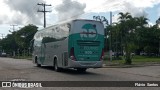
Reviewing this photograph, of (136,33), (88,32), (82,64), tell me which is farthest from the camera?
(136,33)

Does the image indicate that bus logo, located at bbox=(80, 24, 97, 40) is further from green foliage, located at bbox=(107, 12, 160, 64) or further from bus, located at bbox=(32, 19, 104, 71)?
green foliage, located at bbox=(107, 12, 160, 64)

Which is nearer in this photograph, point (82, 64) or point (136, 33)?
point (82, 64)

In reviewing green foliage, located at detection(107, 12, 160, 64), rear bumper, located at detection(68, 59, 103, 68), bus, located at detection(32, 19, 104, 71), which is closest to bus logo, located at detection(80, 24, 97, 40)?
bus, located at detection(32, 19, 104, 71)

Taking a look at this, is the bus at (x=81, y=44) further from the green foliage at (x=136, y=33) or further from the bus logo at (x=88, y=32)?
the green foliage at (x=136, y=33)

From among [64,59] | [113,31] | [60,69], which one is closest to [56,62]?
[60,69]

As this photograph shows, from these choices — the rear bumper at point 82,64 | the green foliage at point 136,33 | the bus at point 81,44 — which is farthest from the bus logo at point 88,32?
the green foliage at point 136,33

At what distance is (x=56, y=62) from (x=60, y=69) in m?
0.62

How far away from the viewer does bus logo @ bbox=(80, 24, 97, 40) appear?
23297mm

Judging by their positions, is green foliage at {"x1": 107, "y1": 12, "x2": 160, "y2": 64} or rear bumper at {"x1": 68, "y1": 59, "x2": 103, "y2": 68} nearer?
rear bumper at {"x1": 68, "y1": 59, "x2": 103, "y2": 68}

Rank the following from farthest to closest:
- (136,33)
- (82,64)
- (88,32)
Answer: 1. (136,33)
2. (88,32)
3. (82,64)

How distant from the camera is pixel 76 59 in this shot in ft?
75.7

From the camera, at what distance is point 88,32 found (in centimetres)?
2341

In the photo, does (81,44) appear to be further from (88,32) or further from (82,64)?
(82,64)

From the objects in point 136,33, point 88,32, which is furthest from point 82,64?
point 136,33
